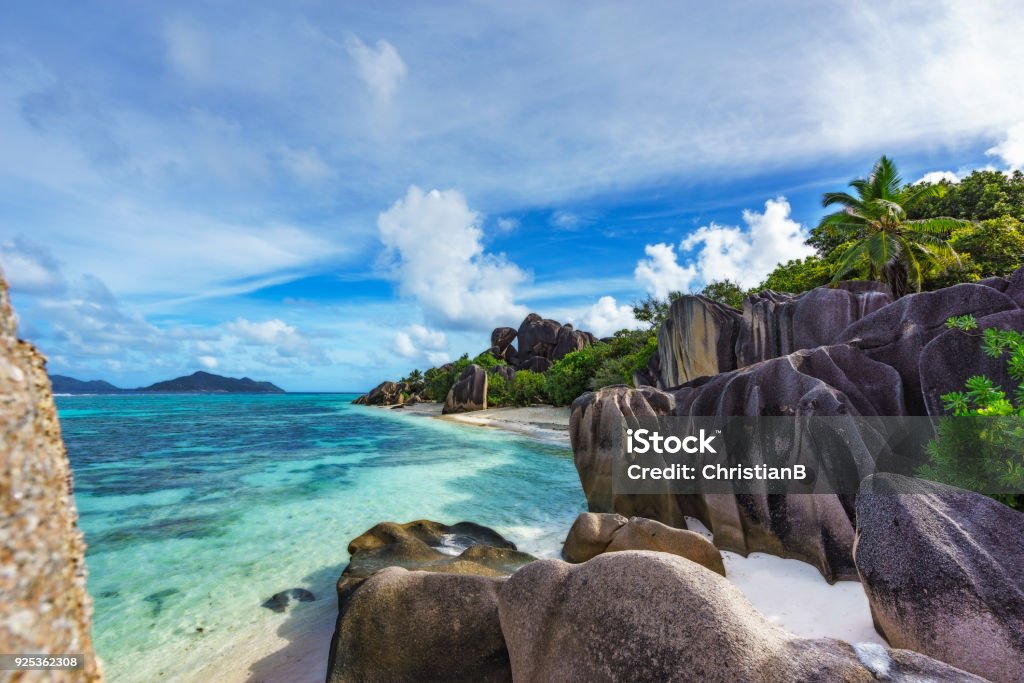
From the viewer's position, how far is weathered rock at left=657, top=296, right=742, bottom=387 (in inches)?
684

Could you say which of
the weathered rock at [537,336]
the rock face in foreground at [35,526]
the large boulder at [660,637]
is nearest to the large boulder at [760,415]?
the large boulder at [660,637]

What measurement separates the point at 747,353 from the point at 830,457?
34.7ft

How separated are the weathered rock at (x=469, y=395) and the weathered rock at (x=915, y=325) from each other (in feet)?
127

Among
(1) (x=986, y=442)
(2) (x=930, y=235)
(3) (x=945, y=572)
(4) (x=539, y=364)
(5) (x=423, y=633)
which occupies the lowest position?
(5) (x=423, y=633)

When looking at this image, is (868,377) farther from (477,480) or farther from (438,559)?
(477,480)

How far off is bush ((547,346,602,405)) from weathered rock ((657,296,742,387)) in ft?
47.0

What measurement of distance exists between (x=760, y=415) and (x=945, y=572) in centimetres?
434

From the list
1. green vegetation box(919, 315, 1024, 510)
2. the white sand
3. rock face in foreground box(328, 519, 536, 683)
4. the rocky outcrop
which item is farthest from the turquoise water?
green vegetation box(919, 315, 1024, 510)

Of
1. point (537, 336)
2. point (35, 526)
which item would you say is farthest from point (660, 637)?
point (537, 336)

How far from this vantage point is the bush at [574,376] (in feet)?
115

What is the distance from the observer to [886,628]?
3943mm

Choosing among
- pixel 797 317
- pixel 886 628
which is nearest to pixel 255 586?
pixel 886 628

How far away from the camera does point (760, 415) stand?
777cm

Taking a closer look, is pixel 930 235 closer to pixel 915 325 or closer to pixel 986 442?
pixel 915 325
